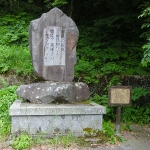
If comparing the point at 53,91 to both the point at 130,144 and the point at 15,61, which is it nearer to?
the point at 130,144

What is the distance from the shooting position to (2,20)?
1062 cm

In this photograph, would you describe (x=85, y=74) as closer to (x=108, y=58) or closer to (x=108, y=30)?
(x=108, y=58)

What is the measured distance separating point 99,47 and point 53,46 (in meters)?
4.11

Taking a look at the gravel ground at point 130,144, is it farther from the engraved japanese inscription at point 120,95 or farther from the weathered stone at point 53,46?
the weathered stone at point 53,46

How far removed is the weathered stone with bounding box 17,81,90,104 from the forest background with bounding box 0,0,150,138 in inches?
28.0

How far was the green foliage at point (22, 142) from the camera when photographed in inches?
166

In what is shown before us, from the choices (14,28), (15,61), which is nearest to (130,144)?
(15,61)

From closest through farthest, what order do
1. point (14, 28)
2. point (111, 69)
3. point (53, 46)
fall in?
point (53, 46), point (111, 69), point (14, 28)

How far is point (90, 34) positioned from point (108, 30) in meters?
0.86

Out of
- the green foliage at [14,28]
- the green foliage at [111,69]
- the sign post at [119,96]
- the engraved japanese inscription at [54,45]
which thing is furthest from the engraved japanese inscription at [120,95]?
the green foliage at [14,28]

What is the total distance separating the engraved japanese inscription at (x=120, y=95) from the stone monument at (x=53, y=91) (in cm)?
36

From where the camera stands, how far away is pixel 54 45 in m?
5.40

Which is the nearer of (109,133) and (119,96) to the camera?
(109,133)

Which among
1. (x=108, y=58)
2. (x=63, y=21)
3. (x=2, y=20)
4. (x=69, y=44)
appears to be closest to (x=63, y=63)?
(x=69, y=44)
